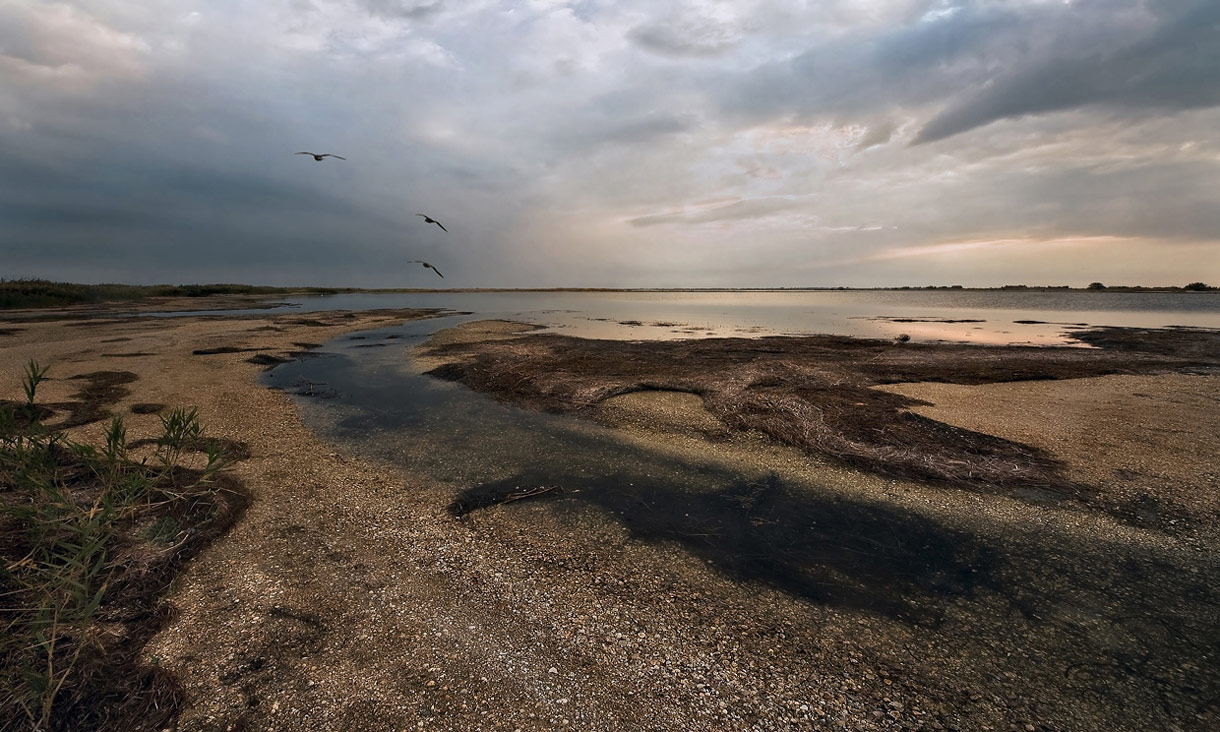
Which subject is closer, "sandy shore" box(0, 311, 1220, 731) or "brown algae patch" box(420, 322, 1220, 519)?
"sandy shore" box(0, 311, 1220, 731)

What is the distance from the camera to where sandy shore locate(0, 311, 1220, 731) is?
424cm

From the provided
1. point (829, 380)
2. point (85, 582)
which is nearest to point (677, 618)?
point (85, 582)

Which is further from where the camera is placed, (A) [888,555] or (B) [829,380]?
(B) [829,380]

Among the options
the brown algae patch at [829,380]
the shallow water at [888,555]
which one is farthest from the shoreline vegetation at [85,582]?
the brown algae patch at [829,380]

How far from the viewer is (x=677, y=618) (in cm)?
550

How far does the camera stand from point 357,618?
5.33 meters

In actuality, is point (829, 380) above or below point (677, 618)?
above

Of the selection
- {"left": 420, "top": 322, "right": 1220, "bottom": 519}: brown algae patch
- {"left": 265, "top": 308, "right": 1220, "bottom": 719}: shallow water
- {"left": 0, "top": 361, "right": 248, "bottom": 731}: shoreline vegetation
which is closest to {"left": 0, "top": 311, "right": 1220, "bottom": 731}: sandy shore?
{"left": 265, "top": 308, "right": 1220, "bottom": 719}: shallow water

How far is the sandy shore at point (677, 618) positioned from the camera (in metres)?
4.24

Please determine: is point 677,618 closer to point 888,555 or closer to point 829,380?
point 888,555

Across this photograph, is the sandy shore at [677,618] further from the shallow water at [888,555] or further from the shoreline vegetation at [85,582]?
the shoreline vegetation at [85,582]

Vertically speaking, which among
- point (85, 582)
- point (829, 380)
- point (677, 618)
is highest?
point (829, 380)

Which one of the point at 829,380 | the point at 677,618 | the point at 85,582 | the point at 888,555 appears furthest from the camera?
the point at 829,380

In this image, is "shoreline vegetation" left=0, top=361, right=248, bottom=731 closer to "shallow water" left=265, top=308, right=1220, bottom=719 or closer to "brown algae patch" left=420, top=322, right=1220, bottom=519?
"shallow water" left=265, top=308, right=1220, bottom=719
